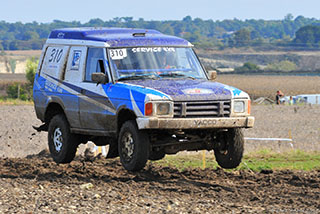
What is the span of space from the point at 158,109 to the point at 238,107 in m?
1.46

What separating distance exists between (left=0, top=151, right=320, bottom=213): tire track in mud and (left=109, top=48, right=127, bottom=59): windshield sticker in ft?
6.86

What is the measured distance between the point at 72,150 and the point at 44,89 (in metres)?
1.39

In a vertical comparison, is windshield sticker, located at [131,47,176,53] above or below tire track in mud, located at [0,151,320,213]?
above

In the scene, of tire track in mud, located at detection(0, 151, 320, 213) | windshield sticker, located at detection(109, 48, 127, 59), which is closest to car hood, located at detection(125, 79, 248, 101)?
windshield sticker, located at detection(109, 48, 127, 59)

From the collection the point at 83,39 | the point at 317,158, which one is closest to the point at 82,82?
the point at 83,39

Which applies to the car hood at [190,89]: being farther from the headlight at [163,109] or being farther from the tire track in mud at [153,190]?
the tire track in mud at [153,190]

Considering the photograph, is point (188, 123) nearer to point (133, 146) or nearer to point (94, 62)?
point (133, 146)

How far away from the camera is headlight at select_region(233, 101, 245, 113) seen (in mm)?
12086

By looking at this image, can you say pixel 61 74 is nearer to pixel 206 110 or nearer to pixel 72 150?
pixel 72 150

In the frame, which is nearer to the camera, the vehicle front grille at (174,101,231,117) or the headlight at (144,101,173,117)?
the headlight at (144,101,173,117)

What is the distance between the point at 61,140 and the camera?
46.4 feet

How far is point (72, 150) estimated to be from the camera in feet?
46.3

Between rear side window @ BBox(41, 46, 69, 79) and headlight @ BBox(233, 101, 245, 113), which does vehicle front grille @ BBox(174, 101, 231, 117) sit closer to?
headlight @ BBox(233, 101, 245, 113)

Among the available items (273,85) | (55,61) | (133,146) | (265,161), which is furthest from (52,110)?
(273,85)
